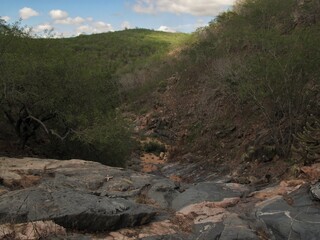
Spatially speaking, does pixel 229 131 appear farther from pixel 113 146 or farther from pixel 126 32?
pixel 126 32

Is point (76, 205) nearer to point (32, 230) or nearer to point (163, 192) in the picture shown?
point (32, 230)

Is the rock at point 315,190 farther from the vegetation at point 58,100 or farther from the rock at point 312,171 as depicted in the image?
the vegetation at point 58,100

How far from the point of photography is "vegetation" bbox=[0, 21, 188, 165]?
48.6ft

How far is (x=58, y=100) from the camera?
50.6 ft

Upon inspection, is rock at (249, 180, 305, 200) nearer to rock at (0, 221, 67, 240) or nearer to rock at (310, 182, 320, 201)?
rock at (310, 182, 320, 201)

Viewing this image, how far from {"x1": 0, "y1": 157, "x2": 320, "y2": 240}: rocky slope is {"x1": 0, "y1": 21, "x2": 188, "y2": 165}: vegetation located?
4.82m

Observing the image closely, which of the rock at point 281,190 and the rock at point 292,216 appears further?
the rock at point 281,190

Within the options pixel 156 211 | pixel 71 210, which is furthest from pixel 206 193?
pixel 71 210

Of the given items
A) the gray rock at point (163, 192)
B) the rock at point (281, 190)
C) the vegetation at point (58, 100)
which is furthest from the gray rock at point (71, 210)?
the vegetation at point (58, 100)

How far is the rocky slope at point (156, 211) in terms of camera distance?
705 centimetres

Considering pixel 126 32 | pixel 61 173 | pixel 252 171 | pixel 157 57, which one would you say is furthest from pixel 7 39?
pixel 126 32

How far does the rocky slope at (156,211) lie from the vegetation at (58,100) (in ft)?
15.8

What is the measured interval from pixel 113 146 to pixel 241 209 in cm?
855

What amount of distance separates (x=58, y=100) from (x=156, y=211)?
821 centimetres
